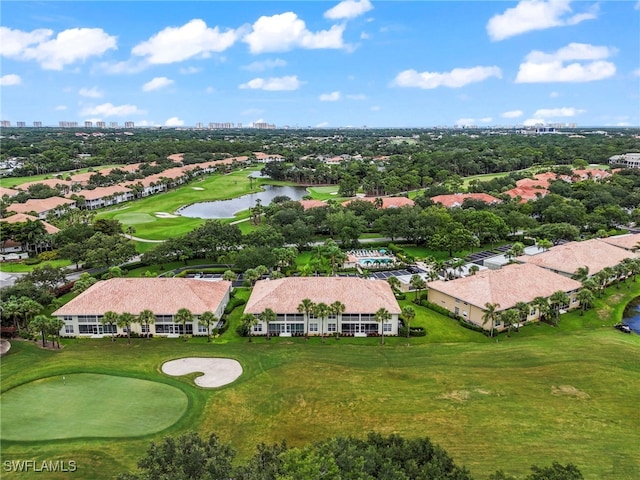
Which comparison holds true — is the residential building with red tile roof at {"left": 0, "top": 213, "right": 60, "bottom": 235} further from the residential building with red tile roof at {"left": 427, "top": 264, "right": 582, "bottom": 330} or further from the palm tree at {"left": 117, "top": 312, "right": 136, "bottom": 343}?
the residential building with red tile roof at {"left": 427, "top": 264, "right": 582, "bottom": 330}

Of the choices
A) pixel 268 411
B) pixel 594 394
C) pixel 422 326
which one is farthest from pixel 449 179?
pixel 268 411

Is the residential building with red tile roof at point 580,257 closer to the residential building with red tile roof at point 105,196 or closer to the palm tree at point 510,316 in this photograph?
the palm tree at point 510,316

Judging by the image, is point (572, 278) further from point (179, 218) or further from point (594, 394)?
point (179, 218)

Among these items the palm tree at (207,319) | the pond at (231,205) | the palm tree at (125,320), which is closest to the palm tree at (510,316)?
the palm tree at (207,319)

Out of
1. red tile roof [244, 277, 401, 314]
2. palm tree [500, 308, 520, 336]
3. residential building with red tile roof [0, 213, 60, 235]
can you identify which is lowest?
palm tree [500, 308, 520, 336]

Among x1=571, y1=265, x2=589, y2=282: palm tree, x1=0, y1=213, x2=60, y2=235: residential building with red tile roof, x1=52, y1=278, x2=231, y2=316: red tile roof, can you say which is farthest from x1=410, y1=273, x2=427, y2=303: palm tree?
x1=0, y1=213, x2=60, y2=235: residential building with red tile roof
